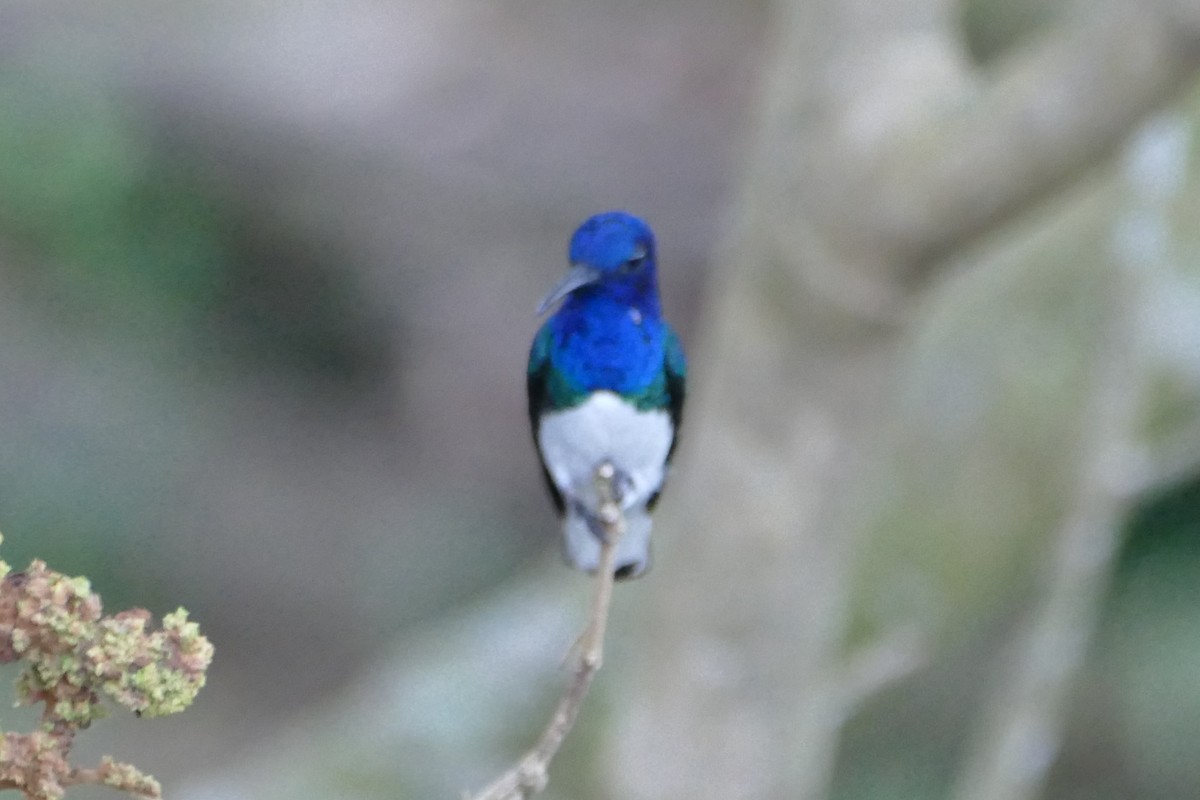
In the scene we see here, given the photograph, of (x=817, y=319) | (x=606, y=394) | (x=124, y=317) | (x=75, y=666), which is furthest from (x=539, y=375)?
(x=124, y=317)

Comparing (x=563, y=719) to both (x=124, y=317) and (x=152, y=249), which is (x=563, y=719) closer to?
(x=152, y=249)

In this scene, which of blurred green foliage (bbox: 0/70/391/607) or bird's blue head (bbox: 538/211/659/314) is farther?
blurred green foliage (bbox: 0/70/391/607)

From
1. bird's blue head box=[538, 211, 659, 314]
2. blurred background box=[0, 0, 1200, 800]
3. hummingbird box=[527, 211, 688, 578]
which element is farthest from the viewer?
blurred background box=[0, 0, 1200, 800]

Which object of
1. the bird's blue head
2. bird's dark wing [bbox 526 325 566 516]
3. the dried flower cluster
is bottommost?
the dried flower cluster

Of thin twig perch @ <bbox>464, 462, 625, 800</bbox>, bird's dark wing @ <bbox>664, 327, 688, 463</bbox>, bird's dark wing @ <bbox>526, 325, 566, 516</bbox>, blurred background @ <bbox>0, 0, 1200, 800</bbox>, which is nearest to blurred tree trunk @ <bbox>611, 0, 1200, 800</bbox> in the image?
blurred background @ <bbox>0, 0, 1200, 800</bbox>

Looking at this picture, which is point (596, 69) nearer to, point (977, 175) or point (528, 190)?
point (528, 190)

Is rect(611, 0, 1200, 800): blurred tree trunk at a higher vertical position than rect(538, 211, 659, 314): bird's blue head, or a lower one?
higher

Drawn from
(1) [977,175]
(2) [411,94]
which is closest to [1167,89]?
(1) [977,175]

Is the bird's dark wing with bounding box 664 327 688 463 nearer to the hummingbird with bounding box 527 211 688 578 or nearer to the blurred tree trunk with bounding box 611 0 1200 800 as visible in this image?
the hummingbird with bounding box 527 211 688 578
